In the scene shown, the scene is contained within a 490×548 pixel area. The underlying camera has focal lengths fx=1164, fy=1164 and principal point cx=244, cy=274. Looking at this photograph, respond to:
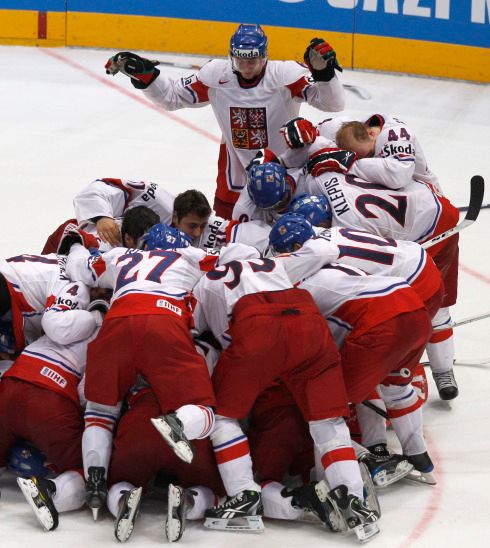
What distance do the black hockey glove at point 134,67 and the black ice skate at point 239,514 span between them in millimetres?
2973

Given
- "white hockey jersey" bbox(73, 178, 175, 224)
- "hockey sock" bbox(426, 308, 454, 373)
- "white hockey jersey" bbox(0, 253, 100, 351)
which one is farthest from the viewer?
"white hockey jersey" bbox(73, 178, 175, 224)

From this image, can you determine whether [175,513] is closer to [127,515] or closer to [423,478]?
[127,515]

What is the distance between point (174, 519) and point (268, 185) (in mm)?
1890

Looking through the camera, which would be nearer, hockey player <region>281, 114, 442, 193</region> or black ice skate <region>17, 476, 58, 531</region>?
black ice skate <region>17, 476, 58, 531</region>

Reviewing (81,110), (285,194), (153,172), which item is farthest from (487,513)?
(81,110)

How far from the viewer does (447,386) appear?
18.2 ft

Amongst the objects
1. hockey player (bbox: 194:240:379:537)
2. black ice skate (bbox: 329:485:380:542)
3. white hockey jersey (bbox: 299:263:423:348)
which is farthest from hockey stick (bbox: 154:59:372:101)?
black ice skate (bbox: 329:485:380:542)

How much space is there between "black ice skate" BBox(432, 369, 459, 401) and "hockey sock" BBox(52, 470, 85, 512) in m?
1.96

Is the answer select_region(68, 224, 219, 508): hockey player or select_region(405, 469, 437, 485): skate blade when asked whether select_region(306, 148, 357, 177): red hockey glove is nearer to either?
select_region(68, 224, 219, 508): hockey player

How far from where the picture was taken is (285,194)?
5520mm

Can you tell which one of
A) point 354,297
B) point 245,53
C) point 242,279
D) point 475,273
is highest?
point 245,53

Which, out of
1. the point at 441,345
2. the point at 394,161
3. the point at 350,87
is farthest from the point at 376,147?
the point at 350,87

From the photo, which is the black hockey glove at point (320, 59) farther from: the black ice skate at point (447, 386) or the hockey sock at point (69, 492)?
the hockey sock at point (69, 492)

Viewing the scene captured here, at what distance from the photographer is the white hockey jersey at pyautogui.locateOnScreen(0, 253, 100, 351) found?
4.64m
